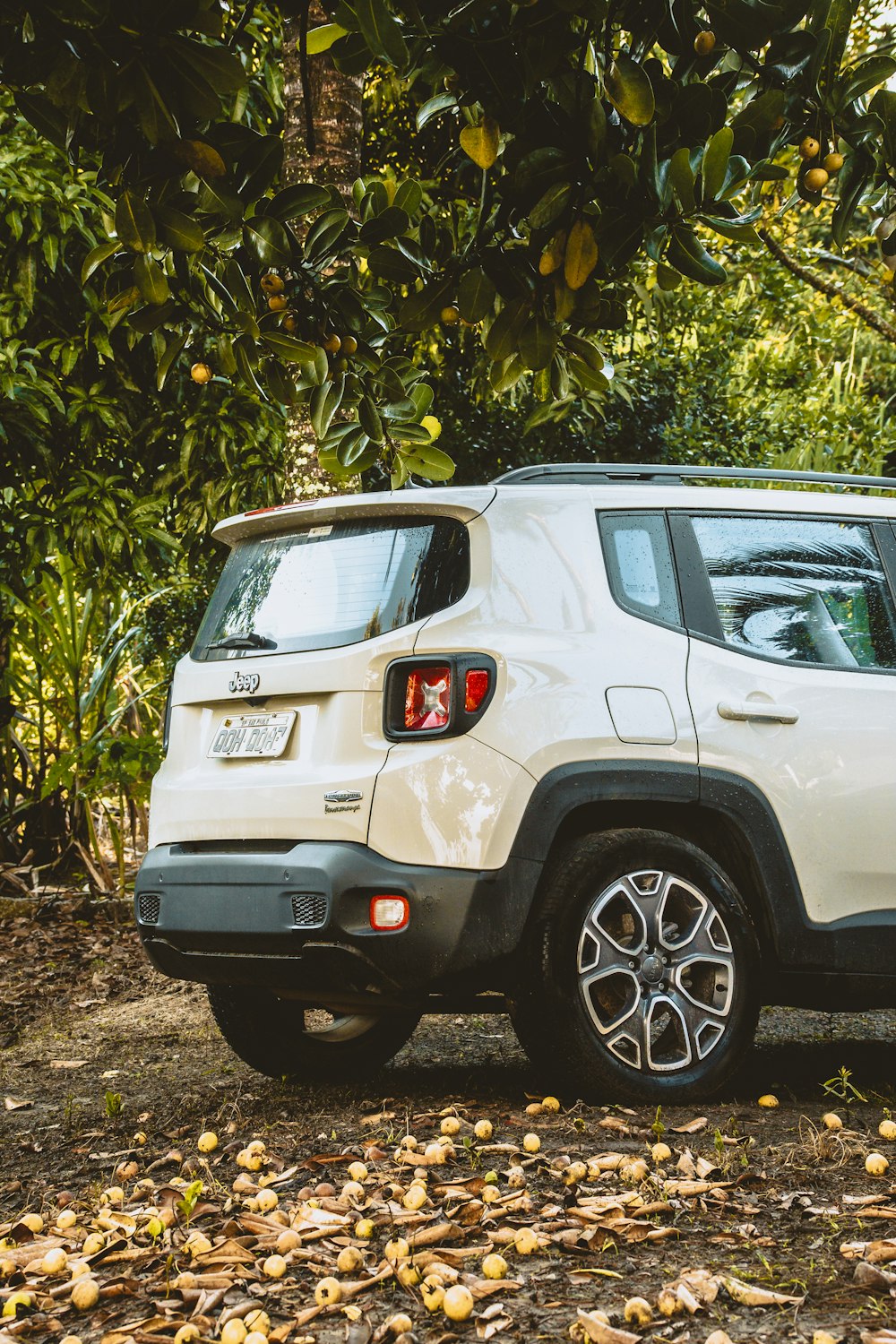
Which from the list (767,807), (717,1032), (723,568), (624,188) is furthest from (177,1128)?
(624,188)

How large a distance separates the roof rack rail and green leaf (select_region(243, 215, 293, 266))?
1093 millimetres

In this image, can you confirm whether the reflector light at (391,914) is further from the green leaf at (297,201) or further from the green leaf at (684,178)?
the green leaf at (684,178)

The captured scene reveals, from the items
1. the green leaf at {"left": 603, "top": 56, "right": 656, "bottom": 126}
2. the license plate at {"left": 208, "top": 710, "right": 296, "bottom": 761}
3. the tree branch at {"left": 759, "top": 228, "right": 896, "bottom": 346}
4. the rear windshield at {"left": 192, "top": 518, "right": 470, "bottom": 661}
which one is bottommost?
the license plate at {"left": 208, "top": 710, "right": 296, "bottom": 761}

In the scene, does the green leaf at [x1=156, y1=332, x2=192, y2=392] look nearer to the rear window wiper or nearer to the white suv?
the white suv

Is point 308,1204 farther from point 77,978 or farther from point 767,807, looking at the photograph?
point 77,978

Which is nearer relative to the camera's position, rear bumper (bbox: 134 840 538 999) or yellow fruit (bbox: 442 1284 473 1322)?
yellow fruit (bbox: 442 1284 473 1322)

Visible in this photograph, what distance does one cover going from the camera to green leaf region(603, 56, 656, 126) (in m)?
2.97

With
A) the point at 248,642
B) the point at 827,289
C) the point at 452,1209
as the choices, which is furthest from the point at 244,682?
the point at 827,289

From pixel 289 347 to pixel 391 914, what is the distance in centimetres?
154

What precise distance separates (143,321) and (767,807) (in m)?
2.31

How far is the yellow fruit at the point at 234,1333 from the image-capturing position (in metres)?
2.72

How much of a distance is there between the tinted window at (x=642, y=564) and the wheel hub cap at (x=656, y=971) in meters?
0.83

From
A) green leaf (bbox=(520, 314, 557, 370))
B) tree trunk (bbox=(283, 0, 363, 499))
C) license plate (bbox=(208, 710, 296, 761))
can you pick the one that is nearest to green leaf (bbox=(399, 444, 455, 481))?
green leaf (bbox=(520, 314, 557, 370))

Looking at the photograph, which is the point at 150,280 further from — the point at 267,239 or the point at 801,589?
the point at 801,589
